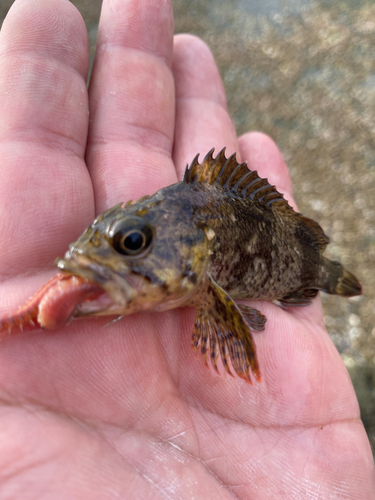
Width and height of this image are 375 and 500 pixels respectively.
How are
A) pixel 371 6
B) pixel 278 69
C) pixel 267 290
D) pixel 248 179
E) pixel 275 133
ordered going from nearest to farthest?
1. pixel 248 179
2. pixel 267 290
3. pixel 275 133
4. pixel 278 69
5. pixel 371 6

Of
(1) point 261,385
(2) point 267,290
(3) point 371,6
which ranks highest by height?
(3) point 371,6

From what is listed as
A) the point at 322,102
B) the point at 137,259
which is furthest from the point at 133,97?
the point at 322,102

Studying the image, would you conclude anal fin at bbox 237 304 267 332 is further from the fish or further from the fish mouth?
the fish mouth

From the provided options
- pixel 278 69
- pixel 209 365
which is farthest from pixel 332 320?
pixel 278 69

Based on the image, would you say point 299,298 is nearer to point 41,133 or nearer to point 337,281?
point 337,281

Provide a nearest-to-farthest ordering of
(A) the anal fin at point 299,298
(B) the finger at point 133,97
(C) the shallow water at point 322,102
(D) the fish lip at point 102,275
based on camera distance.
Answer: (D) the fish lip at point 102,275 → (B) the finger at point 133,97 → (A) the anal fin at point 299,298 → (C) the shallow water at point 322,102

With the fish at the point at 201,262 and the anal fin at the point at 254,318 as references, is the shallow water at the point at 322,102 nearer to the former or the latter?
the fish at the point at 201,262

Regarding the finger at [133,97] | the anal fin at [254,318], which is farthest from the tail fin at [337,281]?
the finger at [133,97]

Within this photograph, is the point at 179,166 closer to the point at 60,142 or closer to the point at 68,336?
the point at 60,142
